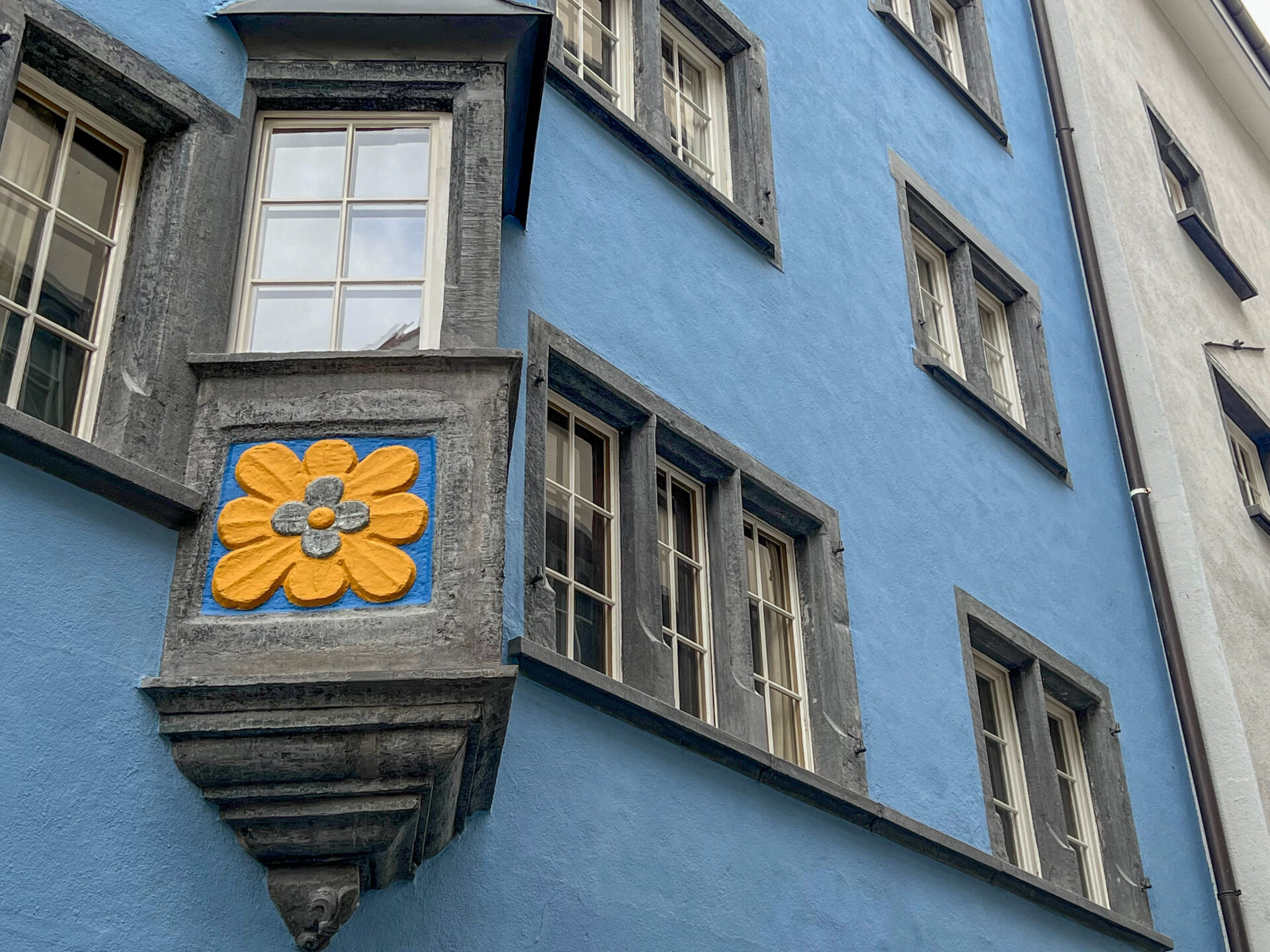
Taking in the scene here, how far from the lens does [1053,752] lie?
33.1 ft

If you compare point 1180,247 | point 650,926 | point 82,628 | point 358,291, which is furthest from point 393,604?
point 1180,247

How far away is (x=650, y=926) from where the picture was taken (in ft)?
21.0

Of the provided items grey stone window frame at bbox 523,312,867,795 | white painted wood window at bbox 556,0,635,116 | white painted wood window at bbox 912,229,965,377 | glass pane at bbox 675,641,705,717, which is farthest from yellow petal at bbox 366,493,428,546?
white painted wood window at bbox 912,229,965,377

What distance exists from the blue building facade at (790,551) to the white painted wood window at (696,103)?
10 centimetres

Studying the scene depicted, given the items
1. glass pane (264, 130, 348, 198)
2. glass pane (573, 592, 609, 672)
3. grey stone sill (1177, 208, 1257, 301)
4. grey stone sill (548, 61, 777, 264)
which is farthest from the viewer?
grey stone sill (1177, 208, 1257, 301)

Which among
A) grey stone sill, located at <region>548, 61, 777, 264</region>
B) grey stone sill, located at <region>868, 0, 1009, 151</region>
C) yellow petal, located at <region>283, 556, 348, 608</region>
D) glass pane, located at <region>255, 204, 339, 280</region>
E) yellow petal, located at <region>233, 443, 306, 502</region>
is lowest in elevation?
yellow petal, located at <region>283, 556, 348, 608</region>

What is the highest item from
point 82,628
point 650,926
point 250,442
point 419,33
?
point 419,33

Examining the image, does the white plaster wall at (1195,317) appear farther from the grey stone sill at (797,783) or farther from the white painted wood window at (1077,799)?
the grey stone sill at (797,783)

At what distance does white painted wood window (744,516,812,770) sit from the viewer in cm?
800

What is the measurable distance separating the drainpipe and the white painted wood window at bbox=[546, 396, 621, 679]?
5.69m

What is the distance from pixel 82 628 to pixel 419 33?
2785mm

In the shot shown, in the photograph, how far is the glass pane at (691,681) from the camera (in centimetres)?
750

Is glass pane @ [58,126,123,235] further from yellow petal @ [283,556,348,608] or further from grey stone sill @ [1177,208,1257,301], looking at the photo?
grey stone sill @ [1177,208,1257,301]

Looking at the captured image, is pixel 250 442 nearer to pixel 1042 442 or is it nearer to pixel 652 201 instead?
pixel 652 201
